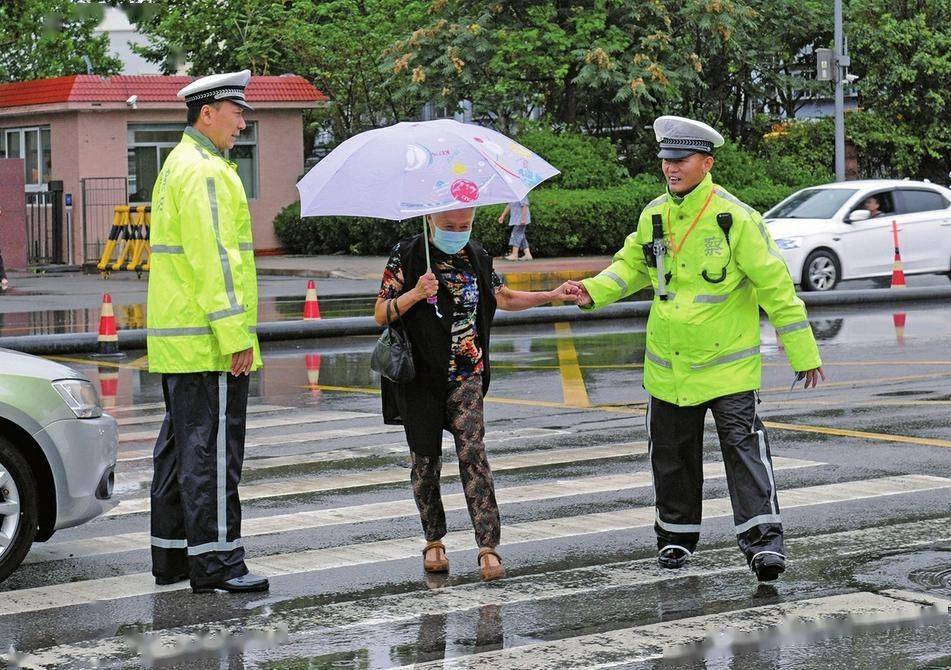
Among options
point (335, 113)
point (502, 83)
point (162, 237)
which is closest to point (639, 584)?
point (162, 237)

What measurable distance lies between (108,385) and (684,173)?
29.6 feet

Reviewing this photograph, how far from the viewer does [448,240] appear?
6.96 metres

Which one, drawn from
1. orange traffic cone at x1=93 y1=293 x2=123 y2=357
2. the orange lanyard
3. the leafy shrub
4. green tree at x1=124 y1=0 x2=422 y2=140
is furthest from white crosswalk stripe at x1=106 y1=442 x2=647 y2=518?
green tree at x1=124 y1=0 x2=422 y2=140

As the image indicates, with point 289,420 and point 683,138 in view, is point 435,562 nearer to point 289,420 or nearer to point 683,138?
point 683,138

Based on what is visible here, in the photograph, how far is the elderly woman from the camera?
22.8 ft

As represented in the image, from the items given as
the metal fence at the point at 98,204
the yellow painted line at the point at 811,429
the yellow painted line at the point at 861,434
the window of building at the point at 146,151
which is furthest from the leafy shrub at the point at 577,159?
the yellow painted line at the point at 861,434

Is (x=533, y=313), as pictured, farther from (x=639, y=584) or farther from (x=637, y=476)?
(x=639, y=584)

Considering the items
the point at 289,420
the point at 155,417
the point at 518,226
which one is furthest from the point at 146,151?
the point at 289,420

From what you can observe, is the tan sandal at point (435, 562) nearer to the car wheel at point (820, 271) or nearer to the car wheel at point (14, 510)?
the car wheel at point (14, 510)

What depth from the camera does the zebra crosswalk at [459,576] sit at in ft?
19.3

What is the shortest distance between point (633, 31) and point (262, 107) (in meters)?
7.94

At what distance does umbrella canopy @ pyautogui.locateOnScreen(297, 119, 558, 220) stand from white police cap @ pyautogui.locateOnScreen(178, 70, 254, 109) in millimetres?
508

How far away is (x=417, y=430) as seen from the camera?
7000 millimetres

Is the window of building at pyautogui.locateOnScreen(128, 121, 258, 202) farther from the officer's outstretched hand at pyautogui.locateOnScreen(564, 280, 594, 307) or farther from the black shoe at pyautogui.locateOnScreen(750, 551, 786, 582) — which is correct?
the black shoe at pyautogui.locateOnScreen(750, 551, 786, 582)
